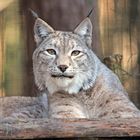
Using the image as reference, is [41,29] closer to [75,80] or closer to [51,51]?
[51,51]

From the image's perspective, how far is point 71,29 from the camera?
17.8ft

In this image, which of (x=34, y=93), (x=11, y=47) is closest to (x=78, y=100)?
(x=34, y=93)

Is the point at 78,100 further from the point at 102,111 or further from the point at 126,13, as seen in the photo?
the point at 126,13

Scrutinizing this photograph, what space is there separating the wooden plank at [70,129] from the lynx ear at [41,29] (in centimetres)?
115

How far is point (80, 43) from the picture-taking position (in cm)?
393

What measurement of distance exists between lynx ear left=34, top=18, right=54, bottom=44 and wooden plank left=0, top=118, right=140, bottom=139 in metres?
1.15

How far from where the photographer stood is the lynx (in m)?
3.76

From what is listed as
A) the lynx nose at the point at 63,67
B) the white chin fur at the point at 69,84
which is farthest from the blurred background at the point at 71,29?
the lynx nose at the point at 63,67

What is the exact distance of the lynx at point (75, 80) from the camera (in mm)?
3760

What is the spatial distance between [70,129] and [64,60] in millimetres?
A: 880

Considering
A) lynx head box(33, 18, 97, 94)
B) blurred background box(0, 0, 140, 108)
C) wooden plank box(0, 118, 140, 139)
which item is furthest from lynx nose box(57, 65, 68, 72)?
blurred background box(0, 0, 140, 108)

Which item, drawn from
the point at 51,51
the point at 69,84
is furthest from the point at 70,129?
the point at 51,51

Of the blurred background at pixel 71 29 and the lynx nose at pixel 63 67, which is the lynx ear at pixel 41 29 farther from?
the blurred background at pixel 71 29

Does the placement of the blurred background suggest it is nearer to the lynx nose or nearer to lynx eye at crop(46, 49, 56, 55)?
lynx eye at crop(46, 49, 56, 55)
